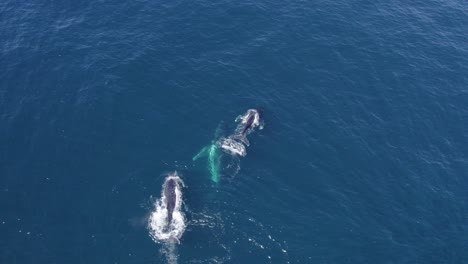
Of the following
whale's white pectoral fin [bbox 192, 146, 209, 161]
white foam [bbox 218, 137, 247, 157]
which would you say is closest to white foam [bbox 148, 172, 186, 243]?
whale's white pectoral fin [bbox 192, 146, 209, 161]

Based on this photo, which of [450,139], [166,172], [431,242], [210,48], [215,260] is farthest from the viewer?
[210,48]

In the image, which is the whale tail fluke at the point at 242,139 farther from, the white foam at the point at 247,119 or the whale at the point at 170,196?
the whale at the point at 170,196

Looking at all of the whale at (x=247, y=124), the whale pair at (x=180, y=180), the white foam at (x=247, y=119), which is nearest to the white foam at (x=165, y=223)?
the whale pair at (x=180, y=180)

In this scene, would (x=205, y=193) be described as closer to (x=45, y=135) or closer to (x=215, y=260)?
(x=215, y=260)

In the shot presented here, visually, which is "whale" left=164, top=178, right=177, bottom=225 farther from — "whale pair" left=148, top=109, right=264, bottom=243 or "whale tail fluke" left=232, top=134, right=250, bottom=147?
"whale tail fluke" left=232, top=134, right=250, bottom=147

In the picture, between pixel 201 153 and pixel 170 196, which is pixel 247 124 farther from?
pixel 170 196

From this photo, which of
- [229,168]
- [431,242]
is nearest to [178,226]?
[229,168]

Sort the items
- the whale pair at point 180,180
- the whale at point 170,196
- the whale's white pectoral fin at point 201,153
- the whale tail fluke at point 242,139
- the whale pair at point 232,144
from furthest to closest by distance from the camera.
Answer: the whale tail fluke at point 242,139 → the whale's white pectoral fin at point 201,153 → the whale pair at point 232,144 → the whale at point 170,196 → the whale pair at point 180,180
